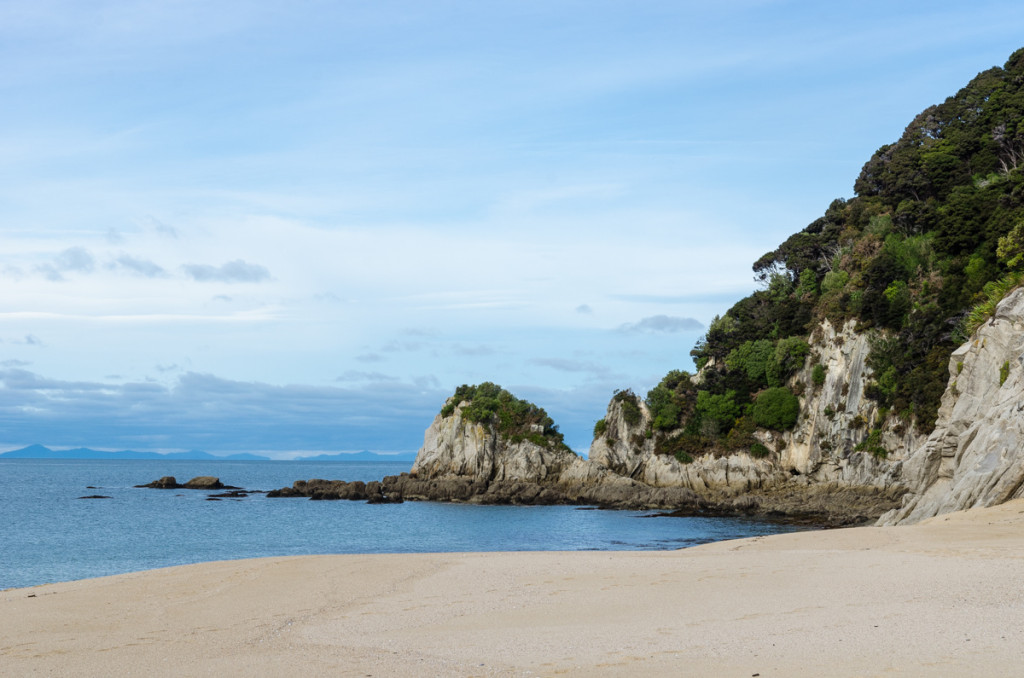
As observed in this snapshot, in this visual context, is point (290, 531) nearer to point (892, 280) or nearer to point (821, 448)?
point (821, 448)

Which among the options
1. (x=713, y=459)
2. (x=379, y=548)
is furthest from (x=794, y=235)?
(x=379, y=548)

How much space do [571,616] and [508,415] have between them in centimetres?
6296

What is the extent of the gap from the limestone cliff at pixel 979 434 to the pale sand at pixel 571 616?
13.1 ft

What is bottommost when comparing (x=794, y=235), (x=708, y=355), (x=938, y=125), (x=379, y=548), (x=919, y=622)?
(x=379, y=548)

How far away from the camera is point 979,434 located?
2800cm

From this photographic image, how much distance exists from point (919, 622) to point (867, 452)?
45019mm

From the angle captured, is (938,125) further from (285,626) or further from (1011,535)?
(285,626)

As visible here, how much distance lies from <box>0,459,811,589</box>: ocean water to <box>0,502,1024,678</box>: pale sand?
1571 cm

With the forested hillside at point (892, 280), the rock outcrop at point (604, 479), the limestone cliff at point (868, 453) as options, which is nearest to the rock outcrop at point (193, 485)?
the rock outcrop at point (604, 479)

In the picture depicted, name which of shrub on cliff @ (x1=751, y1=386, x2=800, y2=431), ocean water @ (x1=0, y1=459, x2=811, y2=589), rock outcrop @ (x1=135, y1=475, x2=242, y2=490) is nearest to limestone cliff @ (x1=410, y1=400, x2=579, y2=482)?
ocean water @ (x1=0, y1=459, x2=811, y2=589)

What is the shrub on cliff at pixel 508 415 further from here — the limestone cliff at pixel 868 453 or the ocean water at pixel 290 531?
the ocean water at pixel 290 531

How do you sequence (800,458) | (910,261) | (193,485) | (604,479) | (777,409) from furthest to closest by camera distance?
(193,485), (604,479), (777,409), (800,458), (910,261)

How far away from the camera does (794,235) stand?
75.5 metres

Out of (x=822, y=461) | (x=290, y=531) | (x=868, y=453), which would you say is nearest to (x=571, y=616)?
(x=290, y=531)
